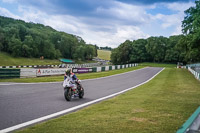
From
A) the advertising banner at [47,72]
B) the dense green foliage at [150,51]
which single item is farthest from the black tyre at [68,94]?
the dense green foliage at [150,51]

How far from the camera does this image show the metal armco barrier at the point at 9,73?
69.4 feet

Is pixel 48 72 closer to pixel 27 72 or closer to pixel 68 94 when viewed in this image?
pixel 27 72

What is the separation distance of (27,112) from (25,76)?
17.8 metres

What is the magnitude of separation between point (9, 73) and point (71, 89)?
44.4 ft

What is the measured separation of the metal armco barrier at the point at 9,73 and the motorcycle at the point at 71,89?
41.8 ft

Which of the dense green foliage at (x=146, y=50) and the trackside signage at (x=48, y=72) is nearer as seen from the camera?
the trackside signage at (x=48, y=72)

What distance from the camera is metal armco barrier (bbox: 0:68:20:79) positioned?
21.2 metres

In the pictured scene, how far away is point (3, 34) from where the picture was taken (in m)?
94.4

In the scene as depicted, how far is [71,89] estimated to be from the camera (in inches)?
427

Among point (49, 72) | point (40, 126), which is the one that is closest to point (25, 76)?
point (49, 72)

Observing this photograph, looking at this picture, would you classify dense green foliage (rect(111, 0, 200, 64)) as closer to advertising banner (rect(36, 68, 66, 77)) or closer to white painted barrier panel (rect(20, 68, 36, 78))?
advertising banner (rect(36, 68, 66, 77))

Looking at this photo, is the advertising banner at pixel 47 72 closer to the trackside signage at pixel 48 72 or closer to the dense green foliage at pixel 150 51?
the trackside signage at pixel 48 72

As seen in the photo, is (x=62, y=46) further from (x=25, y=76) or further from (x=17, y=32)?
(x=25, y=76)

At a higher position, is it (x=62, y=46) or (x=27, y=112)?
(x=62, y=46)
